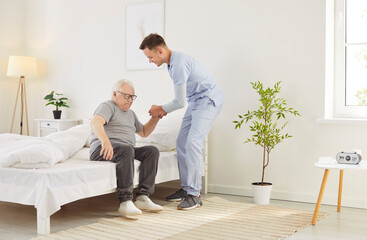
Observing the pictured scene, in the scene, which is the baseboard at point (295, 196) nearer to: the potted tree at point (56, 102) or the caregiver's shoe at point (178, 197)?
the caregiver's shoe at point (178, 197)

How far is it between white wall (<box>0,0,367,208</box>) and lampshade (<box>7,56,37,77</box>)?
1.65 feet

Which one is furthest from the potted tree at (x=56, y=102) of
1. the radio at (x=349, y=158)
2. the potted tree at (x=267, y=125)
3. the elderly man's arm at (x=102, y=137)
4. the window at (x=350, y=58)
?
the radio at (x=349, y=158)

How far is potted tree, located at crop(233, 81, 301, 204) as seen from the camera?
364cm

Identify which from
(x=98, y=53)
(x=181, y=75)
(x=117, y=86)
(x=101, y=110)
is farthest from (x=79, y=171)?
(x=98, y=53)

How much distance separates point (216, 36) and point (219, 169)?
3.75 ft

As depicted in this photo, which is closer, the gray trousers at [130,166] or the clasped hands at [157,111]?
the gray trousers at [130,166]

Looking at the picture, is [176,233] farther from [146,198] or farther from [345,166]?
[345,166]

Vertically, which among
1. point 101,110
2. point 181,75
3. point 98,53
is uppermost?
point 98,53

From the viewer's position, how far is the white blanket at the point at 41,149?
2764 millimetres

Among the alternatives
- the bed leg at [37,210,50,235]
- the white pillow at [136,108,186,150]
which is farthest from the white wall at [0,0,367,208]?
the bed leg at [37,210,50,235]

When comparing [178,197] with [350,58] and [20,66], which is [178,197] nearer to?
[350,58]

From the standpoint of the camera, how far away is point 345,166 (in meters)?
2.88

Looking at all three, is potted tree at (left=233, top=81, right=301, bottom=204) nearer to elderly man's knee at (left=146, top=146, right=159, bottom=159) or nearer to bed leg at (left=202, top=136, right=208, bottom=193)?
bed leg at (left=202, top=136, right=208, bottom=193)

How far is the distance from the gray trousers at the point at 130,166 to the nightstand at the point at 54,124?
173 centimetres
